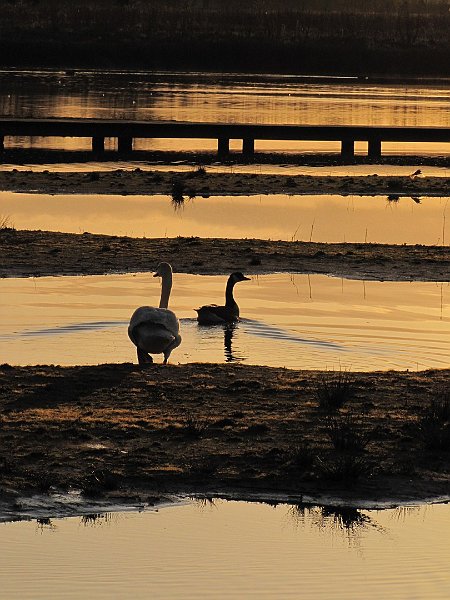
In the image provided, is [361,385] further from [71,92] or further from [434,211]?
[71,92]

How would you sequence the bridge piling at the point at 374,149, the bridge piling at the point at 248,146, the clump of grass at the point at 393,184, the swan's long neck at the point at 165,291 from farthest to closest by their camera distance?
the bridge piling at the point at 374,149, the bridge piling at the point at 248,146, the clump of grass at the point at 393,184, the swan's long neck at the point at 165,291

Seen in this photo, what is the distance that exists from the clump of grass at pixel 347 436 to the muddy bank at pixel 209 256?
30.5 feet

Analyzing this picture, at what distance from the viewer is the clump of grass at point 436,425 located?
11164 mm

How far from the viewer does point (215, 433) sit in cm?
1141

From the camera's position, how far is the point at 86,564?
28.6ft

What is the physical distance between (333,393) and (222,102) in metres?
64.8

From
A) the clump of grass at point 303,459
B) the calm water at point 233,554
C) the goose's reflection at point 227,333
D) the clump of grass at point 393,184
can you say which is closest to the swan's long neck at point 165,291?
the goose's reflection at point 227,333

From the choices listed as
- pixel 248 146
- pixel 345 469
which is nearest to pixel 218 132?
pixel 248 146

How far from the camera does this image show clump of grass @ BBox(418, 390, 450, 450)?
36.6ft

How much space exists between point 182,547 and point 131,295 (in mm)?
9615

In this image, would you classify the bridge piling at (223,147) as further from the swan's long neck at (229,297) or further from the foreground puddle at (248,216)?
the swan's long neck at (229,297)

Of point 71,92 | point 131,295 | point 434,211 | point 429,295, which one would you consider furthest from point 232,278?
point 71,92

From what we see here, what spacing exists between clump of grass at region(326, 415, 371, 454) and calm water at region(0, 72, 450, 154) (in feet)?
118

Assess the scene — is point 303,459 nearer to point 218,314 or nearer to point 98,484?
point 98,484
